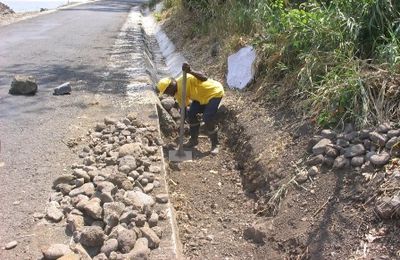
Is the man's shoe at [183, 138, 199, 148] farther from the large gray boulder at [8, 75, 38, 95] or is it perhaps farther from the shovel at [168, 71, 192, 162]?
the large gray boulder at [8, 75, 38, 95]

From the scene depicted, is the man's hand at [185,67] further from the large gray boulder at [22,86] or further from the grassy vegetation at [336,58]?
the large gray boulder at [22,86]

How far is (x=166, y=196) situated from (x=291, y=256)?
1.17 metres

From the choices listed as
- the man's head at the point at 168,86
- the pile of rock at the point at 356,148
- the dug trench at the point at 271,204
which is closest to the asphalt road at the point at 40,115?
the man's head at the point at 168,86

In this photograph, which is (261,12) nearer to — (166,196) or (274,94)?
(274,94)

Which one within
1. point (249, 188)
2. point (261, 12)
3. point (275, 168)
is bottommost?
point (249, 188)

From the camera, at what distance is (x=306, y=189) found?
153 inches

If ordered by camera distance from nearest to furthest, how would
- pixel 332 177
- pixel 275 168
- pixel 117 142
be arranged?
pixel 332 177, pixel 275 168, pixel 117 142

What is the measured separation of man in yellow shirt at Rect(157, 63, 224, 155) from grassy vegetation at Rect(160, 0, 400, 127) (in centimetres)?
75

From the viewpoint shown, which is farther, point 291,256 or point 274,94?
point 274,94

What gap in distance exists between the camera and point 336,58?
4977 mm

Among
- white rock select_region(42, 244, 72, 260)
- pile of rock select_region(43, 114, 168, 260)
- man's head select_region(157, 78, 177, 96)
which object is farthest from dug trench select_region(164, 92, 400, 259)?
white rock select_region(42, 244, 72, 260)

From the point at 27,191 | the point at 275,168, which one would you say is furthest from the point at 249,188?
the point at 27,191

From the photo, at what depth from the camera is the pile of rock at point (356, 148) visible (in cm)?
358

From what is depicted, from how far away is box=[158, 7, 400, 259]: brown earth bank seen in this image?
325 centimetres
